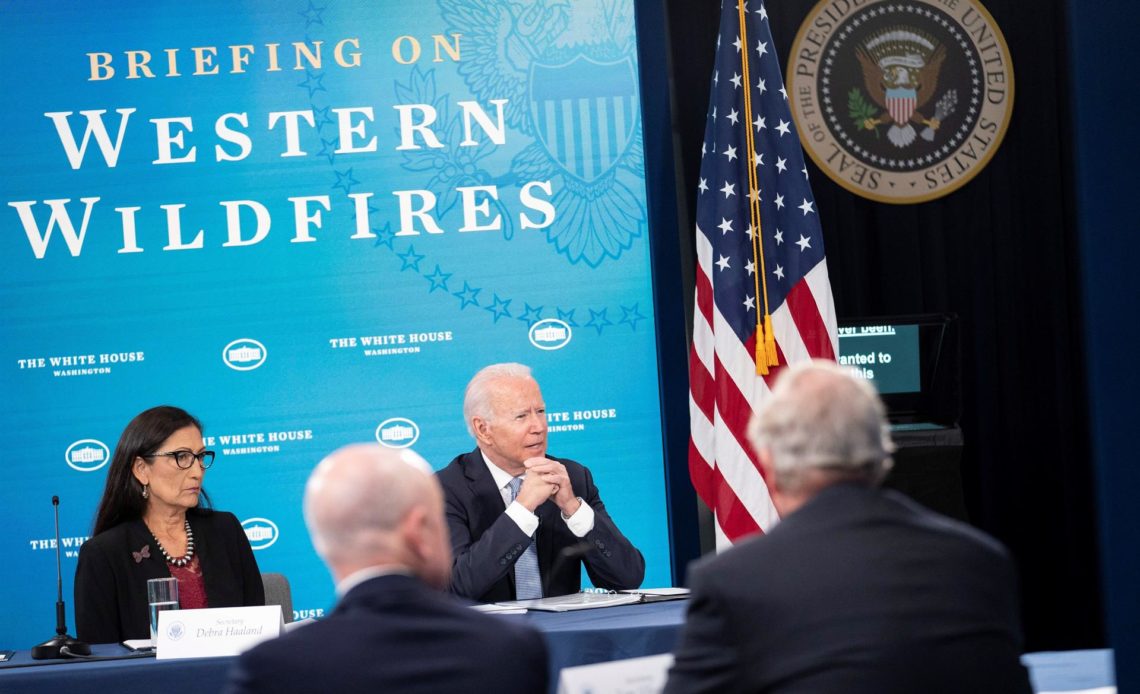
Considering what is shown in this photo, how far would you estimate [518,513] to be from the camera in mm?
3564

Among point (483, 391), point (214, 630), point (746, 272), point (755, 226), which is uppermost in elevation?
point (755, 226)

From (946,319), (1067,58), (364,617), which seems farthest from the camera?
(1067,58)

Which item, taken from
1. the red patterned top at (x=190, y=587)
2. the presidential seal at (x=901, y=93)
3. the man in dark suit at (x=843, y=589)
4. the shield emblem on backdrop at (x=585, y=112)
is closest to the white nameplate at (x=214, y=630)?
the red patterned top at (x=190, y=587)

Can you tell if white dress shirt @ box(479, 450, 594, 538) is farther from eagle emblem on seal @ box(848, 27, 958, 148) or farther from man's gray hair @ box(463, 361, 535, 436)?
eagle emblem on seal @ box(848, 27, 958, 148)

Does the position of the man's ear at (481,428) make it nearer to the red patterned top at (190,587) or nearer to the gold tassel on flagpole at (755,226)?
the red patterned top at (190,587)

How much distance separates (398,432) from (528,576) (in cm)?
172

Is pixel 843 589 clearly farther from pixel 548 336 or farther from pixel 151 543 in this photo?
pixel 548 336

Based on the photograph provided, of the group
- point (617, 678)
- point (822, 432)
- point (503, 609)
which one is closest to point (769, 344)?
point (503, 609)

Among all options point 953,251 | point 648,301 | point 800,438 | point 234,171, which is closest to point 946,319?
point 953,251

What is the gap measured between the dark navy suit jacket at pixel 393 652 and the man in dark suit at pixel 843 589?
0.23 meters

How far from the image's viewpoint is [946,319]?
5.24 meters

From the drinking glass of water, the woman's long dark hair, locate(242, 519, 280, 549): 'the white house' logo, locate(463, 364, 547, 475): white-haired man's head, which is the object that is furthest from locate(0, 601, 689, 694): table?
locate(242, 519, 280, 549): 'the white house' logo

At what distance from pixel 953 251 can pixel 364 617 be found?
447 cm

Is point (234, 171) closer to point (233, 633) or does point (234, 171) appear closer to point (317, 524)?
point (233, 633)
